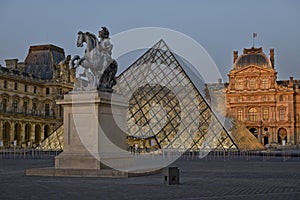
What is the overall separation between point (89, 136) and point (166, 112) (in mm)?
18995

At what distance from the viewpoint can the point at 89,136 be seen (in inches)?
496

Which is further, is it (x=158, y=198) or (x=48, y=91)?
(x=48, y=91)

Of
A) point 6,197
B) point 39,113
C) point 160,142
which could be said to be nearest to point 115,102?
point 6,197

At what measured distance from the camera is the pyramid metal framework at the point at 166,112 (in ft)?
101

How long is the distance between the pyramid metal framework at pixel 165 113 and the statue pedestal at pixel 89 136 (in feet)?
56.3

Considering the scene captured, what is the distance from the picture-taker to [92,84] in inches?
518

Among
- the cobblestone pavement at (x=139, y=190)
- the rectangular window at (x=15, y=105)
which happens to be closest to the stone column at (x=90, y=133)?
the cobblestone pavement at (x=139, y=190)

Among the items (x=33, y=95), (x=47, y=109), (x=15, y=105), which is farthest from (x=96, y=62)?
(x=47, y=109)

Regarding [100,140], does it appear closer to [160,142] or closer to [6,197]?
[6,197]

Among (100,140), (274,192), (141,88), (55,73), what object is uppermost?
(55,73)

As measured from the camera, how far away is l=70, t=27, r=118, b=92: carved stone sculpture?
43.0ft

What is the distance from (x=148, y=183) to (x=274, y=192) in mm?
2830

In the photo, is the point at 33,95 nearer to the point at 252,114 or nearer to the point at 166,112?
the point at 252,114

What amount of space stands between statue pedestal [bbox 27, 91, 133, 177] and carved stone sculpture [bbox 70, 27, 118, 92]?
43 centimetres
